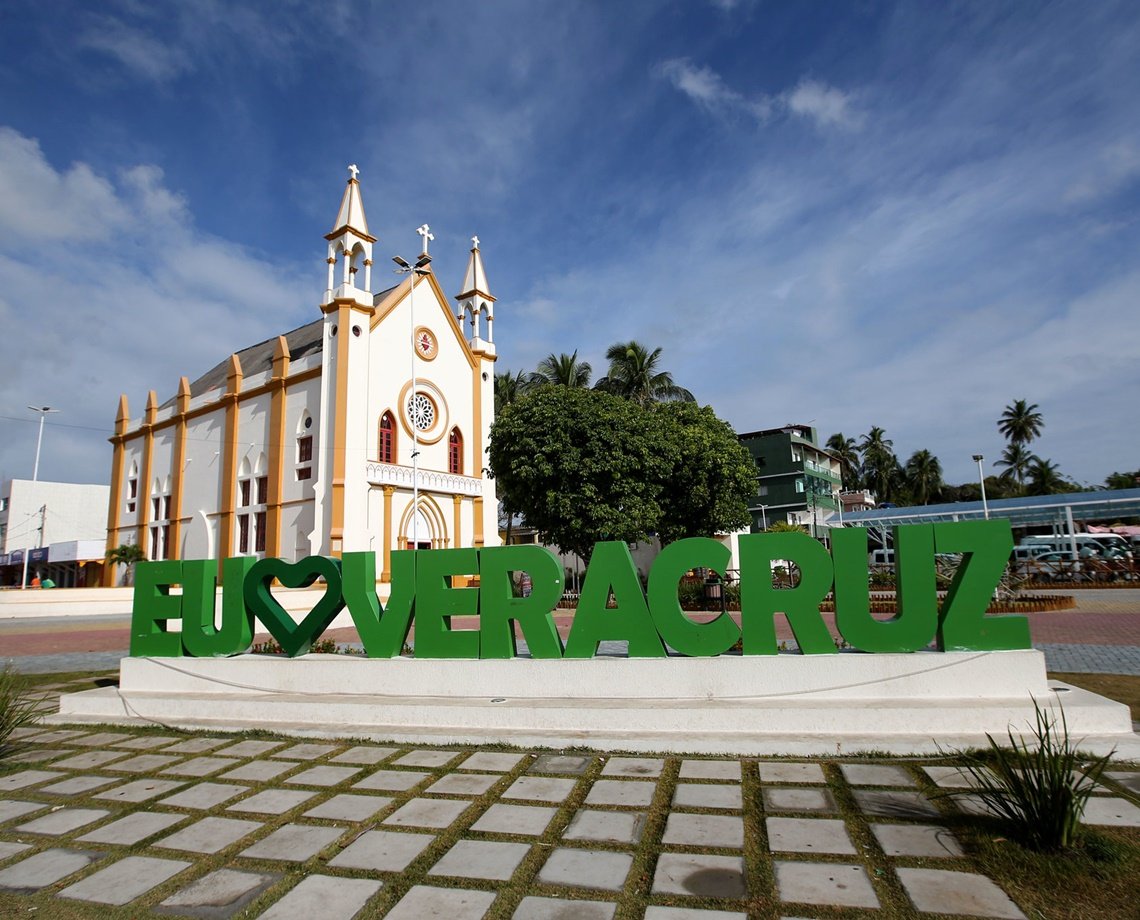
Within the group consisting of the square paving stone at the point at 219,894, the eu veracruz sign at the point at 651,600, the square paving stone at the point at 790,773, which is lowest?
the square paving stone at the point at 219,894

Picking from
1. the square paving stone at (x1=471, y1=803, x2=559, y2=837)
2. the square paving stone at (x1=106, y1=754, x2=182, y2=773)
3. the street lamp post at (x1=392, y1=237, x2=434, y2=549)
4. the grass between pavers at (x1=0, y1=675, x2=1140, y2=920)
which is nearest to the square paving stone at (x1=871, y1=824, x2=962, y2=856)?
the grass between pavers at (x1=0, y1=675, x2=1140, y2=920)

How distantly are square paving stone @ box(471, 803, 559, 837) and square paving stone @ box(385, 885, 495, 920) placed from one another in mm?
790

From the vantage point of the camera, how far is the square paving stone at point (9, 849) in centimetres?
443

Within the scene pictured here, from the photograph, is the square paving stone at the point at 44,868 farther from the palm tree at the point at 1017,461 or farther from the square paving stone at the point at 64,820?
the palm tree at the point at 1017,461

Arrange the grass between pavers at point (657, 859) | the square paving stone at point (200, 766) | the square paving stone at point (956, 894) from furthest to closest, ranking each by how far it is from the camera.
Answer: the square paving stone at point (200, 766)
the grass between pavers at point (657, 859)
the square paving stone at point (956, 894)

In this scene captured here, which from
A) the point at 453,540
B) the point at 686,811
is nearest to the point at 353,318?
the point at 453,540

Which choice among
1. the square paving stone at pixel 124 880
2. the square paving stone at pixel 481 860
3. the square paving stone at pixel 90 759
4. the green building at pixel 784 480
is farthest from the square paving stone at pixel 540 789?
the green building at pixel 784 480

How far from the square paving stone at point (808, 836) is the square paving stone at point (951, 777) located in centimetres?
117

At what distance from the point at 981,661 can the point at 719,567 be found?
8.42 ft

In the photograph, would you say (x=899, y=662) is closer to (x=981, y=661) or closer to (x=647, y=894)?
(x=981, y=661)

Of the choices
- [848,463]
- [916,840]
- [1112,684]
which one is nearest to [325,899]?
[916,840]

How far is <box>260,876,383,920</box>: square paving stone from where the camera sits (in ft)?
11.7

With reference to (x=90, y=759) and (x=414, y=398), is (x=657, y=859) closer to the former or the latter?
(x=90, y=759)

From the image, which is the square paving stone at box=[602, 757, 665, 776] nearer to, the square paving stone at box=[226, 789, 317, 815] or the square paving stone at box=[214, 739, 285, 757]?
the square paving stone at box=[226, 789, 317, 815]
